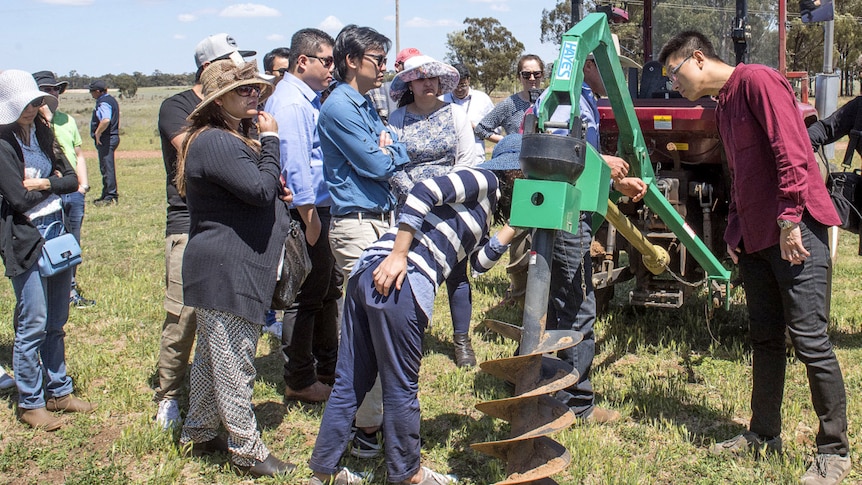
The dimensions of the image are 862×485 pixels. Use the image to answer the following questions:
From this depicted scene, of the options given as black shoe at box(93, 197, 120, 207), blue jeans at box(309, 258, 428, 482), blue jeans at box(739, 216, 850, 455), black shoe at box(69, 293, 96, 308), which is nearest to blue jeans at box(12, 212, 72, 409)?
blue jeans at box(309, 258, 428, 482)

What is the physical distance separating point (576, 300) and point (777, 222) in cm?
112

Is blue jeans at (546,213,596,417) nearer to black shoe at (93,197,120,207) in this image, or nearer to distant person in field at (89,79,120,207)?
black shoe at (93,197,120,207)

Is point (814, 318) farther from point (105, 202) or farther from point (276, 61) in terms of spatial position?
point (105, 202)

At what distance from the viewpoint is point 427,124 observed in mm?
4188

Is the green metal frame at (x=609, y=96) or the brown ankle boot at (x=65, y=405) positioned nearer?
the green metal frame at (x=609, y=96)

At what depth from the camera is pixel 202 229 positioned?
3.52 m

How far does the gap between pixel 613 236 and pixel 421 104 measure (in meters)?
1.86

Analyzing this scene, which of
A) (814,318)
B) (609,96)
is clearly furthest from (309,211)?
(814,318)

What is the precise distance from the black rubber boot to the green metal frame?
1.67 m

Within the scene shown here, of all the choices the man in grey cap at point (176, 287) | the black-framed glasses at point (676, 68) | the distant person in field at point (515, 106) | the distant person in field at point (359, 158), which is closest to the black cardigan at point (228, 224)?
the distant person in field at point (359, 158)

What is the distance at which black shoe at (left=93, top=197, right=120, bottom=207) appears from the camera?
13.3 m

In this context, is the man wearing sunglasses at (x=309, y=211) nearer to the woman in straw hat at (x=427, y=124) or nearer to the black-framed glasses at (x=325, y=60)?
the black-framed glasses at (x=325, y=60)

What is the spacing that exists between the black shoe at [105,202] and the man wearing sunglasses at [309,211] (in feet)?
32.0

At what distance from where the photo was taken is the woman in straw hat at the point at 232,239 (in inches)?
135
